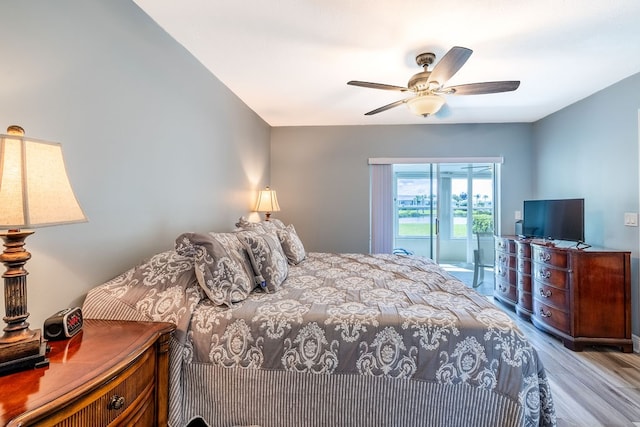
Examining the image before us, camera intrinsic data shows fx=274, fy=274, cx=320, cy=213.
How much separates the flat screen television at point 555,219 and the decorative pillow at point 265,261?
9.66 ft

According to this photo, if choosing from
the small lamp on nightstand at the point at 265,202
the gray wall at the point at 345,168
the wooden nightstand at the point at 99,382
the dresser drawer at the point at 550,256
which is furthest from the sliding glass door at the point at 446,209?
the wooden nightstand at the point at 99,382

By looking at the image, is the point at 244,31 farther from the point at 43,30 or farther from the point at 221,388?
the point at 221,388

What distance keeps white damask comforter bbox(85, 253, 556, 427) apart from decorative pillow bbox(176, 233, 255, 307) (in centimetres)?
9

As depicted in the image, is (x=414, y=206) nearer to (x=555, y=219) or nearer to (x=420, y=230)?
(x=420, y=230)

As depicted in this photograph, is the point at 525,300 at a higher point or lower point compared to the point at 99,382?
lower

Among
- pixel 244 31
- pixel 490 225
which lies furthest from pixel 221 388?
pixel 490 225

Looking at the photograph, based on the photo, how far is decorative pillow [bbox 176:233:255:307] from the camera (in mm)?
1460

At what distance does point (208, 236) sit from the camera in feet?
5.20

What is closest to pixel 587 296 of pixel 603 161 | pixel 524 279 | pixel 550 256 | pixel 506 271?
pixel 550 256

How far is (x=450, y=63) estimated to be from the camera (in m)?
1.73

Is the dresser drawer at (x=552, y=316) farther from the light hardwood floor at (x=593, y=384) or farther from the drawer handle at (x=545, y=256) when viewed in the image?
the drawer handle at (x=545, y=256)

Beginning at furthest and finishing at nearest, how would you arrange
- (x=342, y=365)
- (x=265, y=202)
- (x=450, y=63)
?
(x=265, y=202) → (x=450, y=63) → (x=342, y=365)

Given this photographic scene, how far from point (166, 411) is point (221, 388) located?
0.23 metres

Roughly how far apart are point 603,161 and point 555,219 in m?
0.73
